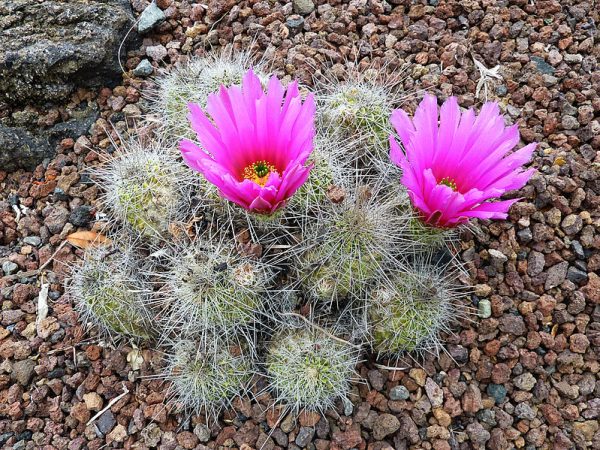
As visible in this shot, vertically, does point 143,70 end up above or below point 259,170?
below

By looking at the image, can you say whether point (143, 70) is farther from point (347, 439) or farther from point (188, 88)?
point (347, 439)

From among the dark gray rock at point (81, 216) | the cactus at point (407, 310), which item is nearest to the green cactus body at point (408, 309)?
the cactus at point (407, 310)

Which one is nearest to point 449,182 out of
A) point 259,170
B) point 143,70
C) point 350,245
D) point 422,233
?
point 422,233

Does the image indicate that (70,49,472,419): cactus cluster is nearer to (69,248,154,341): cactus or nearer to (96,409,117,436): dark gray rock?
(69,248,154,341): cactus

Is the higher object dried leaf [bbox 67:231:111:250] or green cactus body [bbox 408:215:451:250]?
green cactus body [bbox 408:215:451:250]

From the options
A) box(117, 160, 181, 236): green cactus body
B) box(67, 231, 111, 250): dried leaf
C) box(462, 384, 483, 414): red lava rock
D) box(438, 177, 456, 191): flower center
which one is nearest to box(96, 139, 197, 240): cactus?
box(117, 160, 181, 236): green cactus body

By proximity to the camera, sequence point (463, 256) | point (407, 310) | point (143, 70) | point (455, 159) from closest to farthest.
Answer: point (455, 159)
point (407, 310)
point (463, 256)
point (143, 70)

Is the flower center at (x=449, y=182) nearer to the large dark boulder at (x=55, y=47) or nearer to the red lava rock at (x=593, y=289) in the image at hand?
the red lava rock at (x=593, y=289)
